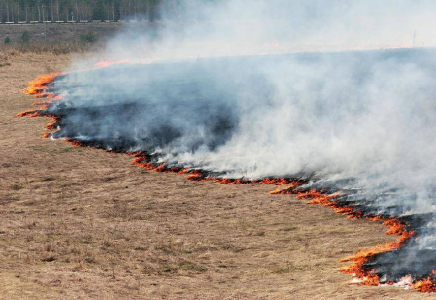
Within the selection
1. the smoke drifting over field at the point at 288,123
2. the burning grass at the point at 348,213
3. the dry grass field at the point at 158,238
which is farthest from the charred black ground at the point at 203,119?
the dry grass field at the point at 158,238

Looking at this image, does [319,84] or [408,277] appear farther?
[319,84]

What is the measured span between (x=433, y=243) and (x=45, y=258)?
13.1 meters

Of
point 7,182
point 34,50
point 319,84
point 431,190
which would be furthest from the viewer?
point 34,50

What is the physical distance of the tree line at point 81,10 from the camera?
421 feet

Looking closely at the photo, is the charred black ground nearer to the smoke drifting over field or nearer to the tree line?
the smoke drifting over field

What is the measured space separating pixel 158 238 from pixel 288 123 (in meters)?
19.4

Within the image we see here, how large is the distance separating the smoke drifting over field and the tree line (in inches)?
1892

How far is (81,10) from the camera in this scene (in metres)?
132

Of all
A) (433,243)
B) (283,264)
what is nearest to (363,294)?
(283,264)

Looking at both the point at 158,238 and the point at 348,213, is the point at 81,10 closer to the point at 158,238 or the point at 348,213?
the point at 348,213

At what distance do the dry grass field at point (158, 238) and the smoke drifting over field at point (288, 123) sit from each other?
7.39 ft

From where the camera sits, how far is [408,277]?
18.6 metres

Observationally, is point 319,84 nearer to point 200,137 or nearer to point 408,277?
point 200,137

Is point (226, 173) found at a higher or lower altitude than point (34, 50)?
lower
